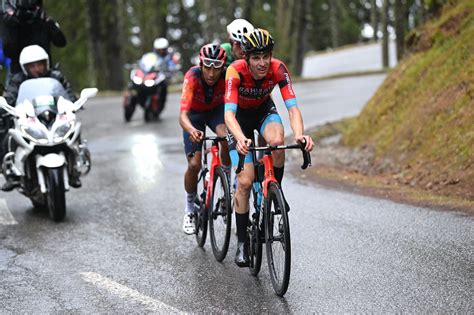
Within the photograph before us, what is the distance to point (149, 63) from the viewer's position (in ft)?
69.0

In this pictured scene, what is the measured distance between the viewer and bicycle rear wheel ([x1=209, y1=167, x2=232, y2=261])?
781cm

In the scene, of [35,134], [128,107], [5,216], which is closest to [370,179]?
[35,134]

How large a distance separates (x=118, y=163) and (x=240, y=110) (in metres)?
7.59

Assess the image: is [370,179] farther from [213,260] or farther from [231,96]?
[231,96]

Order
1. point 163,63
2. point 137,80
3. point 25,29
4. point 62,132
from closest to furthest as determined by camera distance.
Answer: point 62,132, point 25,29, point 137,80, point 163,63

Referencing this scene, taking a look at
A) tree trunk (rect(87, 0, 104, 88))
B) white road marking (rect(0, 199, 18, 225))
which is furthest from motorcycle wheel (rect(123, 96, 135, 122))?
tree trunk (rect(87, 0, 104, 88))

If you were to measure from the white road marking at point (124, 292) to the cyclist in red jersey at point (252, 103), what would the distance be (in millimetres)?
942

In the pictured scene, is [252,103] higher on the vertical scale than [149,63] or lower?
higher

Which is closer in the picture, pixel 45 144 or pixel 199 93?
pixel 199 93

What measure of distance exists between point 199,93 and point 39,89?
2.71 m

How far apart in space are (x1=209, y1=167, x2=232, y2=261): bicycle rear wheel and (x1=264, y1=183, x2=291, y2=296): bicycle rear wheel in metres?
0.90

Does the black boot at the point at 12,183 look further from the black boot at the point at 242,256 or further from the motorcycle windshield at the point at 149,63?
the motorcycle windshield at the point at 149,63

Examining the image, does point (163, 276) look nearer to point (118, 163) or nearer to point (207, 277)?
point (207, 277)

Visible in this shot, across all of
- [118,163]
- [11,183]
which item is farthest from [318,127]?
[11,183]
